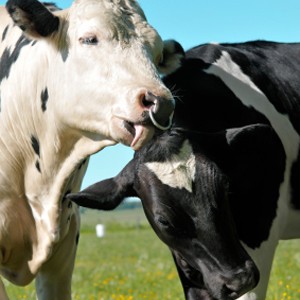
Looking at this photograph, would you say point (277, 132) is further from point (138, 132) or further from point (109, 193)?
point (138, 132)

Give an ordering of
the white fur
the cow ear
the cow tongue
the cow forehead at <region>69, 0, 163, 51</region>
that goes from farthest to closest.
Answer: the white fur
the cow ear
the cow forehead at <region>69, 0, 163, 51</region>
the cow tongue

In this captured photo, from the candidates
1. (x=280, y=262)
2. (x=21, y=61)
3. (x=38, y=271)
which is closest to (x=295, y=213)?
(x=38, y=271)

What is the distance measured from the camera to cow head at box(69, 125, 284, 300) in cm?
558

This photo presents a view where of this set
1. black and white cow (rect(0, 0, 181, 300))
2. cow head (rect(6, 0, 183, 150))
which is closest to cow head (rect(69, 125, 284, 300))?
black and white cow (rect(0, 0, 181, 300))

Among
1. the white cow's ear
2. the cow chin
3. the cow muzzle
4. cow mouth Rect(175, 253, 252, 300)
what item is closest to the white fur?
cow mouth Rect(175, 253, 252, 300)

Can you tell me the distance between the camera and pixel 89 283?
12.7 metres

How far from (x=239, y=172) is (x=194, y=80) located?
81 centimetres

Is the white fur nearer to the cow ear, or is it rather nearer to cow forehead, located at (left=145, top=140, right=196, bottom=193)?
cow forehead, located at (left=145, top=140, right=196, bottom=193)

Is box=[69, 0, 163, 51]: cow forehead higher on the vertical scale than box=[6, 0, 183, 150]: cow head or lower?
higher

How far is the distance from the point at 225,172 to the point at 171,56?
3.12 ft

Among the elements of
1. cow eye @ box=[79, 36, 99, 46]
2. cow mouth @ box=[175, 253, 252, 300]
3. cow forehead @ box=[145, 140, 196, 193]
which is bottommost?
cow mouth @ box=[175, 253, 252, 300]

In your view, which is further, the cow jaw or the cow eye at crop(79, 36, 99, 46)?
the cow eye at crop(79, 36, 99, 46)

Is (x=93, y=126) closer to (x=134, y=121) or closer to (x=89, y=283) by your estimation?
(x=134, y=121)

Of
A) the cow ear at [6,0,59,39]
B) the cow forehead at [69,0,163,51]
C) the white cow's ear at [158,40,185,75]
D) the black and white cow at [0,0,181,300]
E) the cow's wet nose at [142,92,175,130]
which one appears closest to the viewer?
the cow's wet nose at [142,92,175,130]
